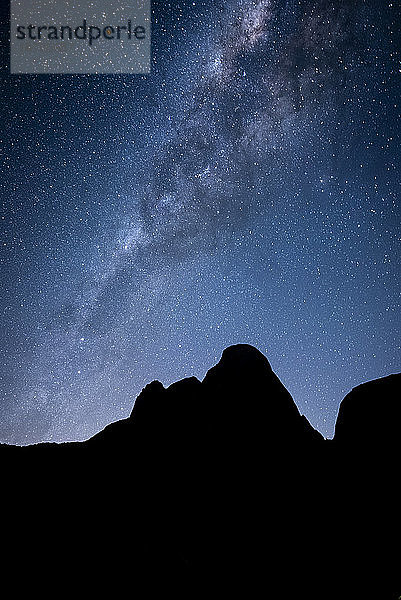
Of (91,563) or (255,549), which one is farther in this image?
(255,549)

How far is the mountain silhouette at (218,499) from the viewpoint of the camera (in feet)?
68.7

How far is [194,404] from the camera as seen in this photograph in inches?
1458

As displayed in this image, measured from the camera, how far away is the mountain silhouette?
20.9 metres

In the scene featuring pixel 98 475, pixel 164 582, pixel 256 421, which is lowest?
pixel 164 582

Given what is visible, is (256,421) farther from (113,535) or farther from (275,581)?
(113,535)

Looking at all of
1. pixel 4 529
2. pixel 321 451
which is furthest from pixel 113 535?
pixel 321 451

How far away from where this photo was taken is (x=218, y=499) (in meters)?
28.9

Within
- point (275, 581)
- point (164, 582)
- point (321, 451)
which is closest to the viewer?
point (164, 582)

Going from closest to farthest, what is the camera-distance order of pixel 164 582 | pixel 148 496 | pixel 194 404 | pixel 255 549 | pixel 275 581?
pixel 164 582 → pixel 275 581 → pixel 255 549 → pixel 148 496 → pixel 194 404

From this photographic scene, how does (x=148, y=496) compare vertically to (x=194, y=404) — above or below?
below

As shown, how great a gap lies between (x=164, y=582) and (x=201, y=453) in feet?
45.0

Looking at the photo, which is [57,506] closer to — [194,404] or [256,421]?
[194,404]

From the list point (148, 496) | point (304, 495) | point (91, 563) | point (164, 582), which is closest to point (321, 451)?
point (304, 495)

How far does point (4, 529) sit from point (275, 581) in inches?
703
